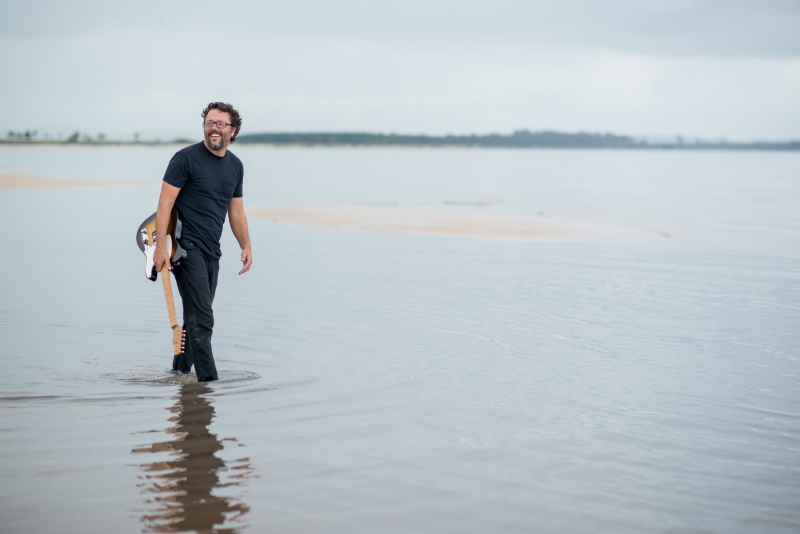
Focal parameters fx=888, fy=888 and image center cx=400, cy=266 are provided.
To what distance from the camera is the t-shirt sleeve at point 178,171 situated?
6859mm

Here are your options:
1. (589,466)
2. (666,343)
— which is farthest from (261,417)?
(666,343)

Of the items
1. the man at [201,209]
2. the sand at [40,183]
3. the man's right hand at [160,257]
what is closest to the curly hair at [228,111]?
the man at [201,209]

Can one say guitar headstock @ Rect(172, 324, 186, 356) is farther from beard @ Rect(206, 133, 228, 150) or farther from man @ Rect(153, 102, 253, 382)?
beard @ Rect(206, 133, 228, 150)

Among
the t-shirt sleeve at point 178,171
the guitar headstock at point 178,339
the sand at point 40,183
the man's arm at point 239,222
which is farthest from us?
the sand at point 40,183

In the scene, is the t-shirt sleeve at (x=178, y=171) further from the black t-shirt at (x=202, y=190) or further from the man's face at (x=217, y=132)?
the man's face at (x=217, y=132)

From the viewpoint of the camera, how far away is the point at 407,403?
6996mm

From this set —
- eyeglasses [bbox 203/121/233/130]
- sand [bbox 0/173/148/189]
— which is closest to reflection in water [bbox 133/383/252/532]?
eyeglasses [bbox 203/121/233/130]

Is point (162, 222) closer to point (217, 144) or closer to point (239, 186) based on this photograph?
point (217, 144)

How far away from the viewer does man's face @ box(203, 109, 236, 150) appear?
22.8ft

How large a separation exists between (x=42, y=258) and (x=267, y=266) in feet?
13.0

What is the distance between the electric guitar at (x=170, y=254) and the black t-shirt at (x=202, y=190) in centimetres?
7

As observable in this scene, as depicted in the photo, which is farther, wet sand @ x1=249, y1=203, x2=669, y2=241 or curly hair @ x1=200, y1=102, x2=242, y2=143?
wet sand @ x1=249, y1=203, x2=669, y2=241

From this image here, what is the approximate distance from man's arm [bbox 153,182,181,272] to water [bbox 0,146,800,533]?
3.64 ft

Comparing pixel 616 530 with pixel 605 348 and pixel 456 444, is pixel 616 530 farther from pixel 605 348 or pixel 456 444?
pixel 605 348
